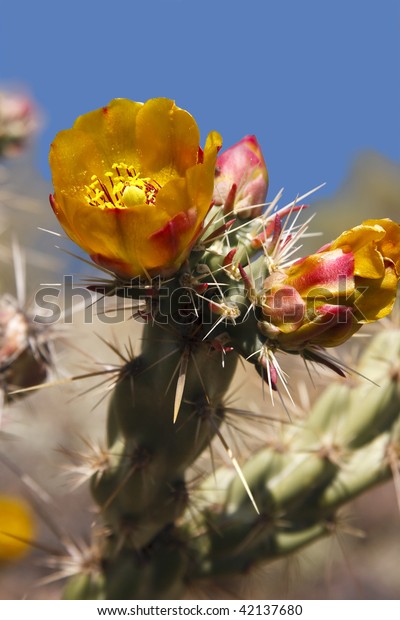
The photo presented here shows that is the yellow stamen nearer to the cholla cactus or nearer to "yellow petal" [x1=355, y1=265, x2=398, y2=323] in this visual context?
the cholla cactus

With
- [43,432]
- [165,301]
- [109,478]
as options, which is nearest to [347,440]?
[109,478]

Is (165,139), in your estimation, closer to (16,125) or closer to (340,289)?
(340,289)

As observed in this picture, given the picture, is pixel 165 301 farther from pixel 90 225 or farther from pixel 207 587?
pixel 207 587

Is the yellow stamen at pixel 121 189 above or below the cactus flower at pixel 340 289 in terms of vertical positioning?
above

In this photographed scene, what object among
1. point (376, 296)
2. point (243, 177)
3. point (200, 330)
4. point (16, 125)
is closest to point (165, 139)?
point (243, 177)

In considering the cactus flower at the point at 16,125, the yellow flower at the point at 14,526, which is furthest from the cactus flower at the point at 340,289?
the cactus flower at the point at 16,125

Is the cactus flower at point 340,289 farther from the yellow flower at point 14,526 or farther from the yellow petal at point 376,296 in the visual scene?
the yellow flower at point 14,526
